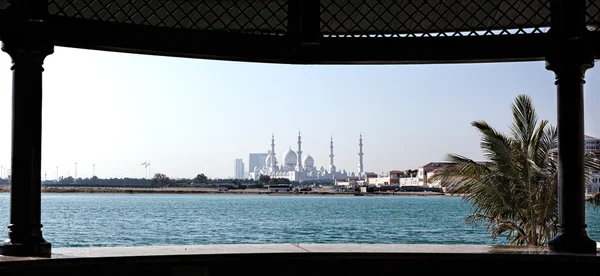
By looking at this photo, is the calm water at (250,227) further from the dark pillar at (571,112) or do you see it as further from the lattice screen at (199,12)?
the lattice screen at (199,12)

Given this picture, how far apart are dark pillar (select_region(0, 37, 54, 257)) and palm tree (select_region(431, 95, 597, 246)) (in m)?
8.22

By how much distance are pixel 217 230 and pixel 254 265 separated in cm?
6729

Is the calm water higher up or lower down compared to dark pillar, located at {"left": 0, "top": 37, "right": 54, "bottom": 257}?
lower down

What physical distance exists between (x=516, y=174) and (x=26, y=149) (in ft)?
30.4

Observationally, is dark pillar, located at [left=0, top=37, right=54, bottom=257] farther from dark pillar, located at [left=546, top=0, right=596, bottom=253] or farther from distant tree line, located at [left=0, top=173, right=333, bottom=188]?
distant tree line, located at [left=0, top=173, right=333, bottom=188]

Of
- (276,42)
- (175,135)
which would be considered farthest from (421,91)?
(276,42)

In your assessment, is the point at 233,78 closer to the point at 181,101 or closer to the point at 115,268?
the point at 181,101

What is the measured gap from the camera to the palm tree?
43.2ft

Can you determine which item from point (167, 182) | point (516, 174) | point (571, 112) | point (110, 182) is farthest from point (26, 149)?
point (110, 182)

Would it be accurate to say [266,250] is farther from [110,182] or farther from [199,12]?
[110,182]

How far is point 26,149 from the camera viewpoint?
6.44 meters

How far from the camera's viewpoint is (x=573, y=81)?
7156 mm

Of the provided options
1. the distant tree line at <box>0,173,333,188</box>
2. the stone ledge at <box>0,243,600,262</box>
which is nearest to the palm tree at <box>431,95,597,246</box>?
the stone ledge at <box>0,243,600,262</box>

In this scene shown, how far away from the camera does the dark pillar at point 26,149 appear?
21.0 feet
